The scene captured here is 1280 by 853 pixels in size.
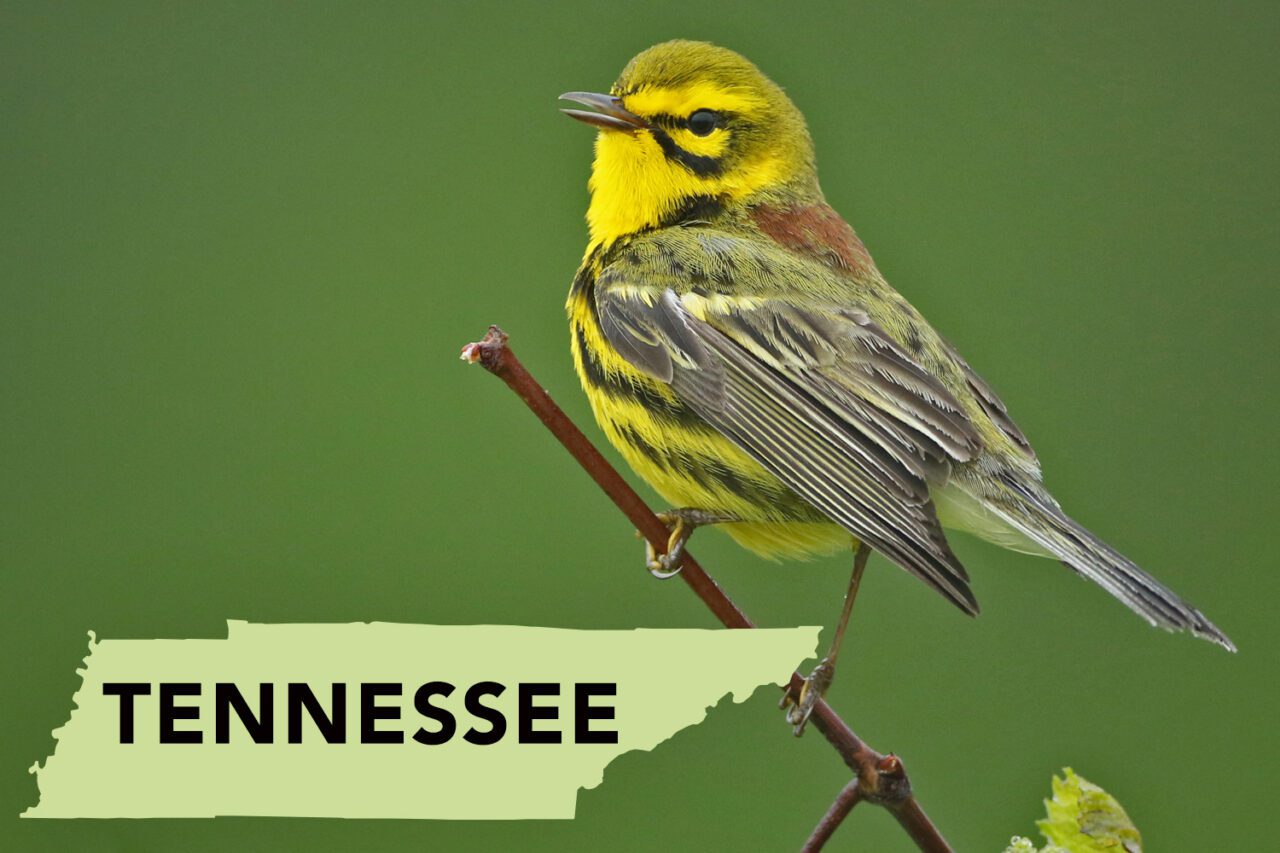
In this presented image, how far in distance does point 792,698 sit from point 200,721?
99 cm

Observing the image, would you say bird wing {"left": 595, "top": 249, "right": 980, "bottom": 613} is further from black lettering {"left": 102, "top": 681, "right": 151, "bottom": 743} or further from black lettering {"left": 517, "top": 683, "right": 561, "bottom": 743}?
black lettering {"left": 102, "top": 681, "right": 151, "bottom": 743}

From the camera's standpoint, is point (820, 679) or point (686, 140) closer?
point (820, 679)

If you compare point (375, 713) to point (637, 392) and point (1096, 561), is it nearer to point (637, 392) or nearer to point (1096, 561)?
point (637, 392)

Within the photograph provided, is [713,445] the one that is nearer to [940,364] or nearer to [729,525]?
[729,525]

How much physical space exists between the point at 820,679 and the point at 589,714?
0.40m

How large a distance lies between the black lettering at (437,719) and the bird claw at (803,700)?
53cm

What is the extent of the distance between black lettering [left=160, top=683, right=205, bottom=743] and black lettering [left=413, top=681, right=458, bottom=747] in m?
0.39

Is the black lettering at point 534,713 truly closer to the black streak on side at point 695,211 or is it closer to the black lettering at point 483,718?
the black lettering at point 483,718

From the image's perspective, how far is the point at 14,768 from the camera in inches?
166

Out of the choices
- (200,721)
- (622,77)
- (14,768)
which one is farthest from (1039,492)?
(14,768)

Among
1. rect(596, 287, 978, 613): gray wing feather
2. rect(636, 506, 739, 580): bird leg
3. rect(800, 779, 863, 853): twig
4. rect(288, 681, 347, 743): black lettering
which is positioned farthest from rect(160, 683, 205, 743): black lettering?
rect(800, 779, 863, 853): twig

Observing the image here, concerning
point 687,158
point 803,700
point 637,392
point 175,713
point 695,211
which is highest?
point 687,158

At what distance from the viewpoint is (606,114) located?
113 inches

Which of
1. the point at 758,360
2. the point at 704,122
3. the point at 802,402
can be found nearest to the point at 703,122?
the point at 704,122
